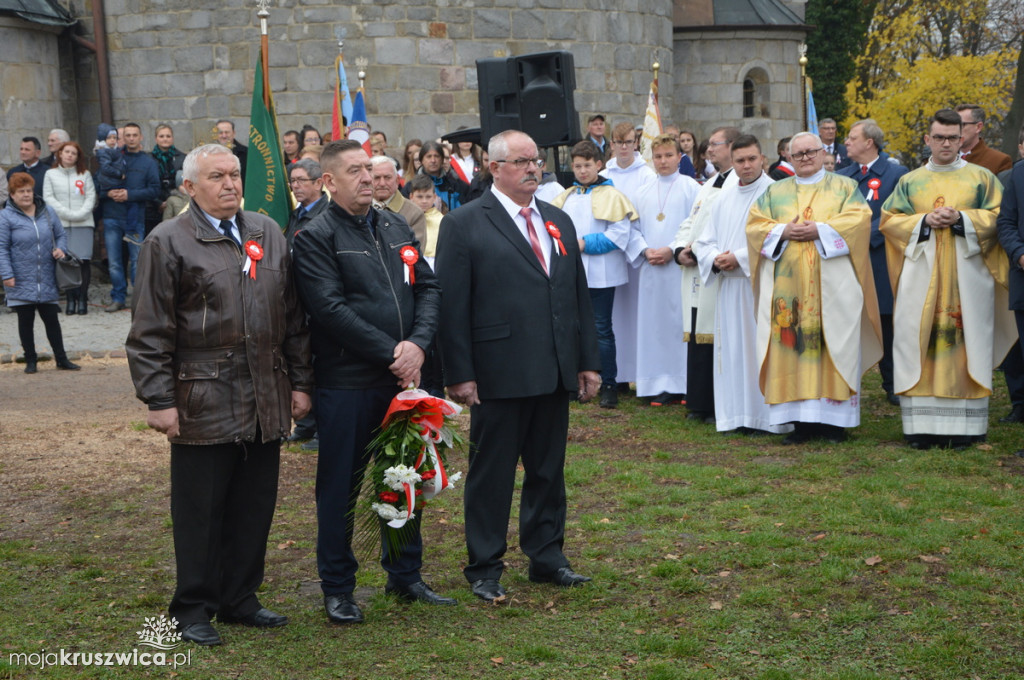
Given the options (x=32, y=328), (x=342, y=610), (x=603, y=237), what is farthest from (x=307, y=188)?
(x=32, y=328)

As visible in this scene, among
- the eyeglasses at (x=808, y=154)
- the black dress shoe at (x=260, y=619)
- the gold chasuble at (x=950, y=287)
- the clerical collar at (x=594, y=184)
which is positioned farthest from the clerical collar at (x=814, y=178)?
the black dress shoe at (x=260, y=619)

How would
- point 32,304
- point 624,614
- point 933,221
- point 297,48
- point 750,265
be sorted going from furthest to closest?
point 297,48 < point 32,304 < point 750,265 < point 933,221 < point 624,614

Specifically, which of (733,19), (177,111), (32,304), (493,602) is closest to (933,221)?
(493,602)

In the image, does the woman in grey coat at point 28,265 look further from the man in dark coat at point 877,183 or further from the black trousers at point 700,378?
the man in dark coat at point 877,183

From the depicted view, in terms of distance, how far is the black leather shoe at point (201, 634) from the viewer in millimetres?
4969

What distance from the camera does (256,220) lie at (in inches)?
202

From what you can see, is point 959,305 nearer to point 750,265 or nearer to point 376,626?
point 750,265

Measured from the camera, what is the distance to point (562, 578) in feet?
19.0

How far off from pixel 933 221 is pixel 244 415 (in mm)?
5281

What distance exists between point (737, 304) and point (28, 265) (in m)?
7.26

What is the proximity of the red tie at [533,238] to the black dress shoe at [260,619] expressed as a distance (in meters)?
1.95

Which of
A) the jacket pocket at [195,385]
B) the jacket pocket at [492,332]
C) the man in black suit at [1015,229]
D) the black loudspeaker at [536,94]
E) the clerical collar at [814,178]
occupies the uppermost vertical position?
the black loudspeaker at [536,94]

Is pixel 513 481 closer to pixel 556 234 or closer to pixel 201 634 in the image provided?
pixel 556 234

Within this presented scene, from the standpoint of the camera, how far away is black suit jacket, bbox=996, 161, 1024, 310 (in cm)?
801
